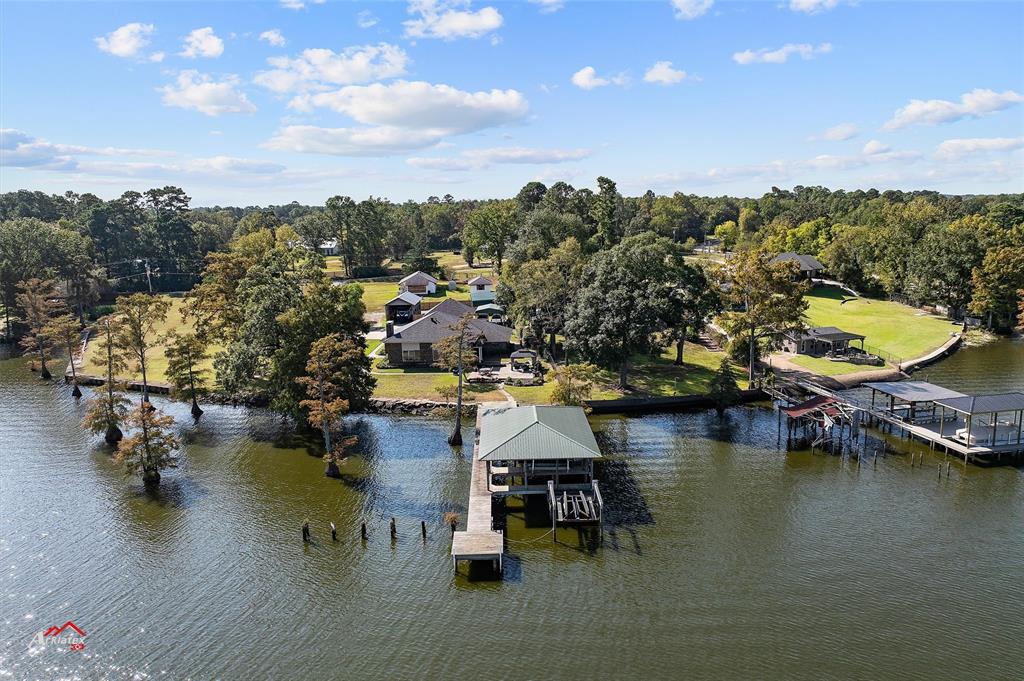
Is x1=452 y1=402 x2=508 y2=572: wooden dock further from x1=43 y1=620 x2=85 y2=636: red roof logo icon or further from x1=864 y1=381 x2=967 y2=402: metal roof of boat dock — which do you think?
x1=864 y1=381 x2=967 y2=402: metal roof of boat dock

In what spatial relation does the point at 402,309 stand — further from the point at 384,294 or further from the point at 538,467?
the point at 538,467

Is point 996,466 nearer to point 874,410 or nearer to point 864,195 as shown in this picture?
point 874,410

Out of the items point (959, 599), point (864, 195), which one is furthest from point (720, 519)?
point (864, 195)

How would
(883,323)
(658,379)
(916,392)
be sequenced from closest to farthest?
(916,392) < (658,379) < (883,323)

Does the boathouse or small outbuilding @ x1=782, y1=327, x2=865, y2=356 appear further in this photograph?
small outbuilding @ x1=782, y1=327, x2=865, y2=356

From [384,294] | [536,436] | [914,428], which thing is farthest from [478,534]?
[384,294]

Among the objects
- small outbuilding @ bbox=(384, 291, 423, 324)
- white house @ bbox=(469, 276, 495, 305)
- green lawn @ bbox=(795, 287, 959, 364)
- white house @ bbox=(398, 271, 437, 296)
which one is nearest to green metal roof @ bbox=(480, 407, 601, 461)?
green lawn @ bbox=(795, 287, 959, 364)
